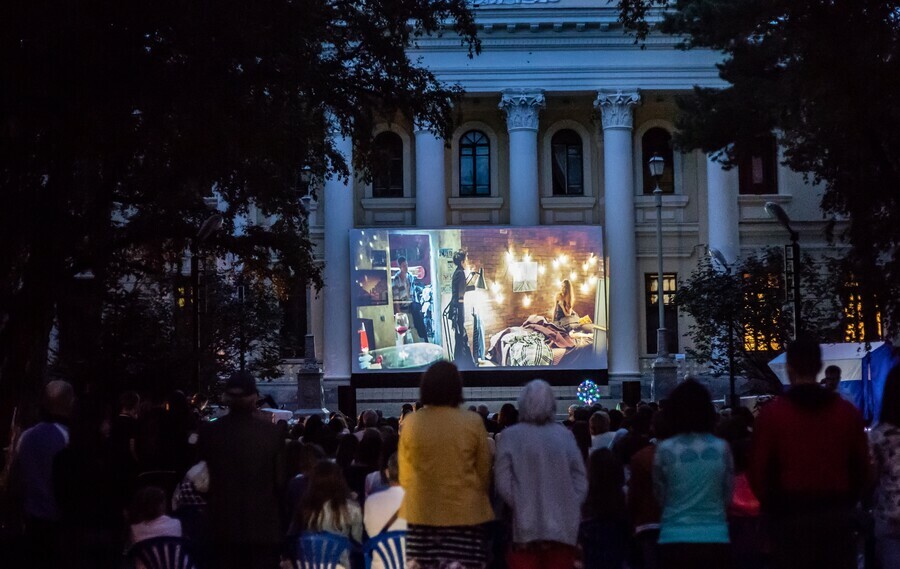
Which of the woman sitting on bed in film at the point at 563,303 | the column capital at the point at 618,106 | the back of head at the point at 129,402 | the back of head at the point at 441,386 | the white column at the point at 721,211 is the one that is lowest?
the back of head at the point at 129,402

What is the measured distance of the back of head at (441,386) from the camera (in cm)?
810

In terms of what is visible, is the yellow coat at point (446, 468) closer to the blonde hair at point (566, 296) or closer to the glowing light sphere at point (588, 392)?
the glowing light sphere at point (588, 392)

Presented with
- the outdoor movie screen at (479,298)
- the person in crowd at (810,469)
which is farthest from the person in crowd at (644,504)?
the outdoor movie screen at (479,298)

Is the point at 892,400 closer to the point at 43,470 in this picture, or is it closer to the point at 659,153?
the point at 43,470

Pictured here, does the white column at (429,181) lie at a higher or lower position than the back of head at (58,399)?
higher

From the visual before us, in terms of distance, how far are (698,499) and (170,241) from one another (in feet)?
59.1

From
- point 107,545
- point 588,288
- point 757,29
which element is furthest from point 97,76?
point 588,288

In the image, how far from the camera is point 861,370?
955 inches

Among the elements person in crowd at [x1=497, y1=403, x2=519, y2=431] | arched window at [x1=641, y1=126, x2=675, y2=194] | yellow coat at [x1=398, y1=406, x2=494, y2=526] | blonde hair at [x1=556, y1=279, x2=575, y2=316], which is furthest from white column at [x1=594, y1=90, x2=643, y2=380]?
yellow coat at [x1=398, y1=406, x2=494, y2=526]

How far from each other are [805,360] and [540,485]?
1.57 m

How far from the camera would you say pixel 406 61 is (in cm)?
1988

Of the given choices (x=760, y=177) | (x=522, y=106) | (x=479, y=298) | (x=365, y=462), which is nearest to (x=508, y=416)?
(x=365, y=462)

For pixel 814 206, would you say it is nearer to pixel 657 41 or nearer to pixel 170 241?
pixel 657 41

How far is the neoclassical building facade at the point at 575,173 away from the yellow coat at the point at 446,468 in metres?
38.8
